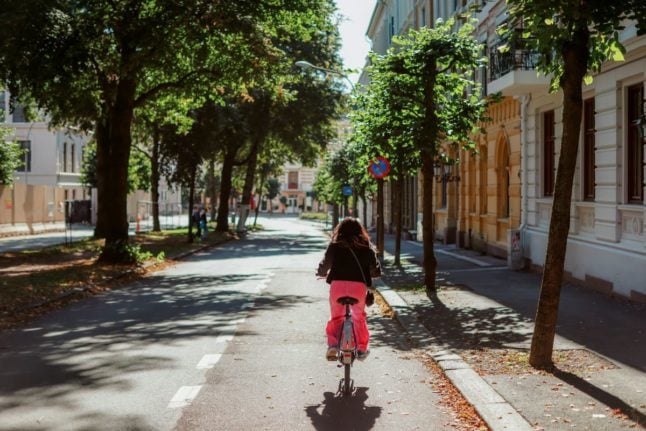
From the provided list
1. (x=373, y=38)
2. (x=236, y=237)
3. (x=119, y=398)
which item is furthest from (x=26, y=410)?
(x=373, y=38)

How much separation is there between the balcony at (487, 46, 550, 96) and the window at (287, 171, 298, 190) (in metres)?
129

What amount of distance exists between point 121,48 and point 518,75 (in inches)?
408

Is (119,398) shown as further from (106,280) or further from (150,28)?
(150,28)

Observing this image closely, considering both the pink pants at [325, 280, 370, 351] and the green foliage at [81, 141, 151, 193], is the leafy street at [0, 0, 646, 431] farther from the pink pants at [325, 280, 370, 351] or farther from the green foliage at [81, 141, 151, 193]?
the green foliage at [81, 141, 151, 193]

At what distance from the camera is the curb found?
597cm

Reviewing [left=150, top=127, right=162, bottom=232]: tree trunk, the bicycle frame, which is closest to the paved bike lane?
the bicycle frame

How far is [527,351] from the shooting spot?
8.86m

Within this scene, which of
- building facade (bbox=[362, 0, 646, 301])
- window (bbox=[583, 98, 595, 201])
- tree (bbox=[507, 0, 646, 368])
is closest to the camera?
tree (bbox=[507, 0, 646, 368])

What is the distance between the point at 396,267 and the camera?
21.8 metres

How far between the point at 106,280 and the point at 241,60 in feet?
25.8

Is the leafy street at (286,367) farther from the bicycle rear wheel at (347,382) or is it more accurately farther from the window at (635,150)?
the window at (635,150)

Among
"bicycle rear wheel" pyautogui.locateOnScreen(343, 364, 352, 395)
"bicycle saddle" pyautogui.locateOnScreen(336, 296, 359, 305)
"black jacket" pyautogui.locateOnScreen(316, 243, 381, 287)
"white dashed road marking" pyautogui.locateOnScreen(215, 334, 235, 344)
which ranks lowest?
"white dashed road marking" pyautogui.locateOnScreen(215, 334, 235, 344)

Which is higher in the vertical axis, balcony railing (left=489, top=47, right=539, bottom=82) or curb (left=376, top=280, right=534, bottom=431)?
balcony railing (left=489, top=47, right=539, bottom=82)

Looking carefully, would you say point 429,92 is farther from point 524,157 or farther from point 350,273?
point 350,273
